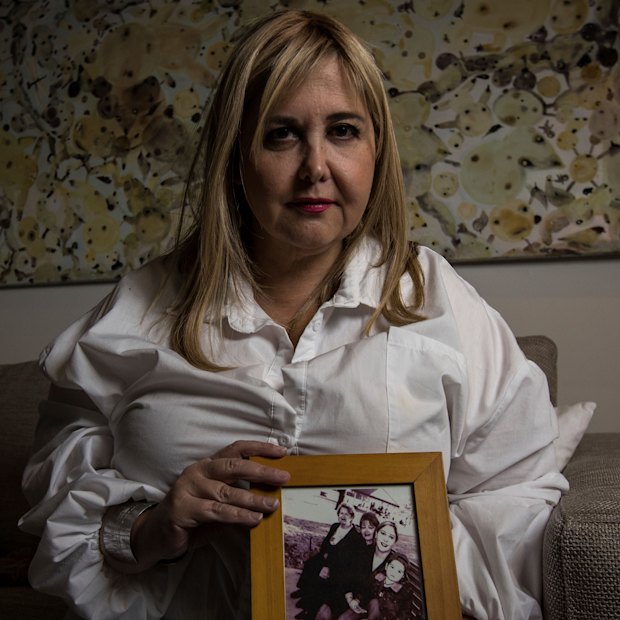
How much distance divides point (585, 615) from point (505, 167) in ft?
4.62

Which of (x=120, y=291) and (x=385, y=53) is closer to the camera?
(x=120, y=291)

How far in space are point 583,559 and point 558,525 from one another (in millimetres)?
52

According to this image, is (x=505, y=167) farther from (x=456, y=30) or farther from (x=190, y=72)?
(x=190, y=72)

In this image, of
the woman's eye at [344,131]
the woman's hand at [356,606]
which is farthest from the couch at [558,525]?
the woman's eye at [344,131]

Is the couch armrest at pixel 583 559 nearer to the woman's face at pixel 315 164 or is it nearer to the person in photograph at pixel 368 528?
the person in photograph at pixel 368 528

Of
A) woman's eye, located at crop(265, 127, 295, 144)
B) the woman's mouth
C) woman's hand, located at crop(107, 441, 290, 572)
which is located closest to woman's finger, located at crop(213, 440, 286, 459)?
woman's hand, located at crop(107, 441, 290, 572)

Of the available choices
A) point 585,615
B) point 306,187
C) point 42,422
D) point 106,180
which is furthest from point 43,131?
point 585,615

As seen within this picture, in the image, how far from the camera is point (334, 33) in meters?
1.21

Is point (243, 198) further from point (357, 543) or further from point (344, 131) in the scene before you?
point (357, 543)

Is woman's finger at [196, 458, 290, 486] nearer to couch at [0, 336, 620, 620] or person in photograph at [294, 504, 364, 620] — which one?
person in photograph at [294, 504, 364, 620]

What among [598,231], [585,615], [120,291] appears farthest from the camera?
[598,231]

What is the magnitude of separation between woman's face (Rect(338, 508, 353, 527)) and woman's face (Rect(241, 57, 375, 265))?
0.43 m

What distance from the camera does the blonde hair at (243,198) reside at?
1183mm

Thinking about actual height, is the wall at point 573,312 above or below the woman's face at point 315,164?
below
